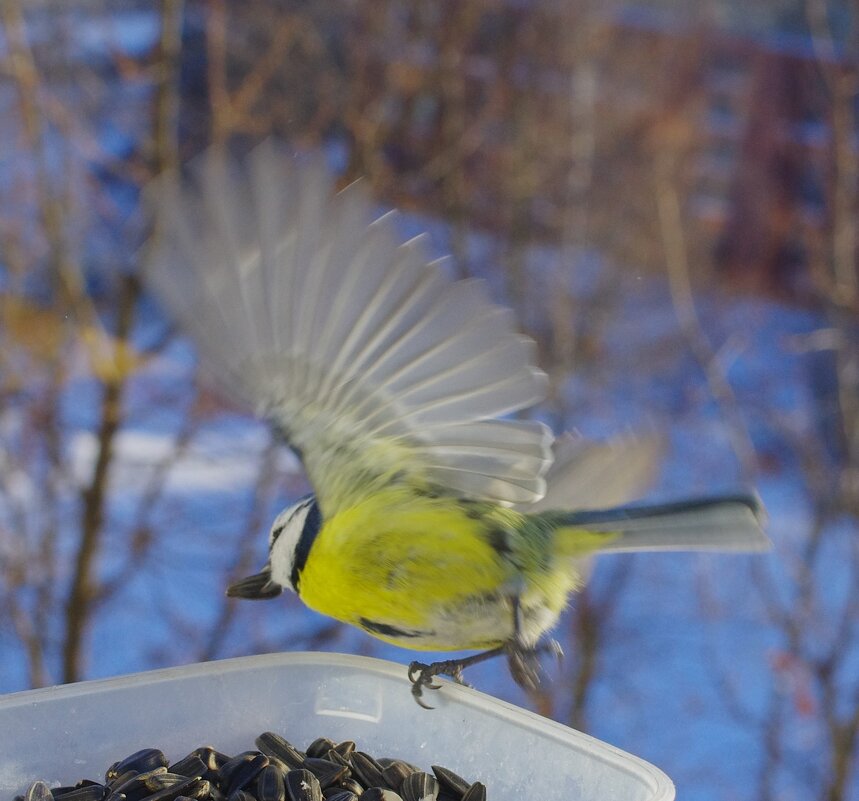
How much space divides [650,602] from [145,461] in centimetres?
229

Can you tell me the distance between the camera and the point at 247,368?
1.34m

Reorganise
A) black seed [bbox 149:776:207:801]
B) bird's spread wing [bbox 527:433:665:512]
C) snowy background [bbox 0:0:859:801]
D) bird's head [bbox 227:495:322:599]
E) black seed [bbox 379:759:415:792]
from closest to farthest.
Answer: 1. black seed [bbox 149:776:207:801]
2. black seed [bbox 379:759:415:792]
3. bird's head [bbox 227:495:322:599]
4. bird's spread wing [bbox 527:433:665:512]
5. snowy background [bbox 0:0:859:801]

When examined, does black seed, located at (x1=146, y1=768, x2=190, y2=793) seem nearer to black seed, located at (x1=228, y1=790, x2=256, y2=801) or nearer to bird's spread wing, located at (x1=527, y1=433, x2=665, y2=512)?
black seed, located at (x1=228, y1=790, x2=256, y2=801)

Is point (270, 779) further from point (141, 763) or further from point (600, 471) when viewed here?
point (600, 471)

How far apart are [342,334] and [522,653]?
16.9 inches

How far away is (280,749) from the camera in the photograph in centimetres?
120

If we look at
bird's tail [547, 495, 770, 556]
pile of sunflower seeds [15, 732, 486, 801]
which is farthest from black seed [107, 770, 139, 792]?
bird's tail [547, 495, 770, 556]

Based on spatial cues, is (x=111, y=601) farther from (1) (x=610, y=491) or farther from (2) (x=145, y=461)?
(1) (x=610, y=491)

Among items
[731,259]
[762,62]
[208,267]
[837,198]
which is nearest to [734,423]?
[837,198]

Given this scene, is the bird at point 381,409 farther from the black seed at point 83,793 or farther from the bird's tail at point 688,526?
the black seed at point 83,793

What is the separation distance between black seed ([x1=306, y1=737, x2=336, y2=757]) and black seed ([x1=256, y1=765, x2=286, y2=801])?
0.10m

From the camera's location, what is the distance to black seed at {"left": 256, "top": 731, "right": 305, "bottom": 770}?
118cm

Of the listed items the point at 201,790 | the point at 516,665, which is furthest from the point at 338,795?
the point at 516,665

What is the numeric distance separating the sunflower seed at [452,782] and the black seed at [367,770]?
63 millimetres
